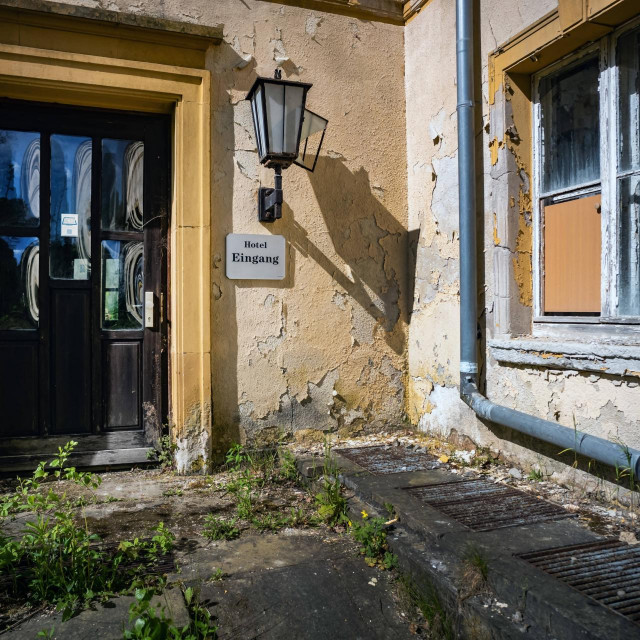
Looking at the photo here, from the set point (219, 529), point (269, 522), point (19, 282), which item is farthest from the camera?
point (19, 282)

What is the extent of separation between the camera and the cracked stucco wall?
3176mm

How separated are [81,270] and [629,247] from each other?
3.48m

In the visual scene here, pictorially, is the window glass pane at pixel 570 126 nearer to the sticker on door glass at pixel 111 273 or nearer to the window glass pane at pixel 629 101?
the window glass pane at pixel 629 101

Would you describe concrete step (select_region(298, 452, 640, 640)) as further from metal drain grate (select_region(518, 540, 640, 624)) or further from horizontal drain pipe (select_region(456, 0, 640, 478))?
horizontal drain pipe (select_region(456, 0, 640, 478))

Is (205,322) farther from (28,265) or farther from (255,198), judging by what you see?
(28,265)

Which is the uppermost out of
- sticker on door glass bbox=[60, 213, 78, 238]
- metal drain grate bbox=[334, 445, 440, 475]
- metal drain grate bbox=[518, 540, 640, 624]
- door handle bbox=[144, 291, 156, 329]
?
sticker on door glass bbox=[60, 213, 78, 238]

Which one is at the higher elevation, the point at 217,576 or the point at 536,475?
the point at 536,475

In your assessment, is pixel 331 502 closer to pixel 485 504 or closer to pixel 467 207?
pixel 485 504

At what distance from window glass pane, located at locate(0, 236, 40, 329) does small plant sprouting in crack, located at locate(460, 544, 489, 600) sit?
321cm

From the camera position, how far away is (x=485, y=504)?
3.04 m

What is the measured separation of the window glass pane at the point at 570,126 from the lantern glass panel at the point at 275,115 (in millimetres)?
1635

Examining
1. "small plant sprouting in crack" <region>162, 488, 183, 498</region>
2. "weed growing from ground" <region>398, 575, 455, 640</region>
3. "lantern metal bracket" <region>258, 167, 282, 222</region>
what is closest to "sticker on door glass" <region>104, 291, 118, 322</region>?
"lantern metal bracket" <region>258, 167, 282, 222</region>

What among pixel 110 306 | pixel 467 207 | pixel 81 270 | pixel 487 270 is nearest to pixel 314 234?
pixel 467 207

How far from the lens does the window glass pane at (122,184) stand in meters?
4.22
